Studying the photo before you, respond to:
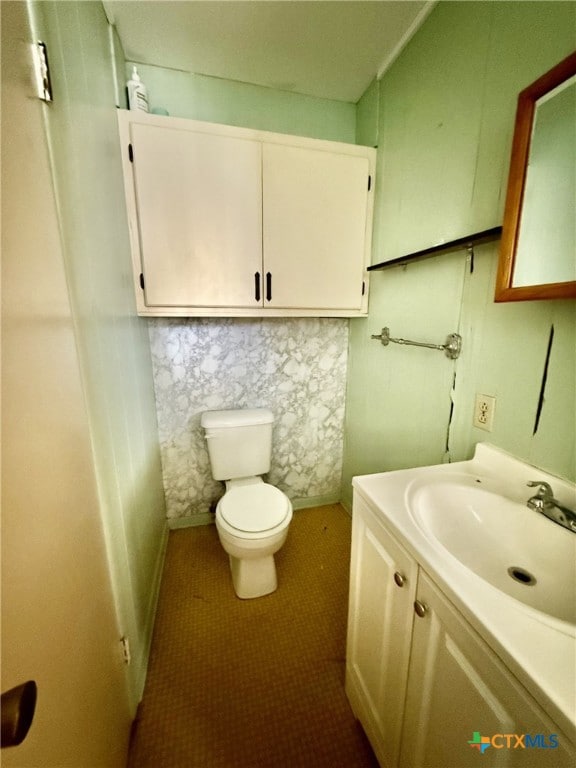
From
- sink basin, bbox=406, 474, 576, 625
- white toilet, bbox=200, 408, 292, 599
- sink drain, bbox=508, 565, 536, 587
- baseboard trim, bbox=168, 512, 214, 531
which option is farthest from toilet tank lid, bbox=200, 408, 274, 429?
sink drain, bbox=508, 565, 536, 587

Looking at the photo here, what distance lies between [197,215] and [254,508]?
143 centimetres

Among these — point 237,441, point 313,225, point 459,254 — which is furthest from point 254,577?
point 313,225

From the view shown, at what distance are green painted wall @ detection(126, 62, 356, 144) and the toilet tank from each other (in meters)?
1.57

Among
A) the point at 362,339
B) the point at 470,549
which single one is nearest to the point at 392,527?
the point at 470,549

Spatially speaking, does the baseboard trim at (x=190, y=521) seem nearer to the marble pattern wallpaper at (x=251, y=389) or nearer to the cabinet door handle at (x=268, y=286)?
the marble pattern wallpaper at (x=251, y=389)

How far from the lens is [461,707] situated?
57cm

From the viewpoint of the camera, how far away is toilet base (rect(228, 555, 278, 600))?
1472mm

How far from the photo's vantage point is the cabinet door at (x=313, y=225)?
1501 mm

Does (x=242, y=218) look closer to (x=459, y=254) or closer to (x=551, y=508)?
(x=459, y=254)

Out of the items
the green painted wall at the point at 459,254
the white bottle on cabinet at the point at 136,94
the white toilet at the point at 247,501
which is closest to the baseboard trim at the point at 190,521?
the white toilet at the point at 247,501

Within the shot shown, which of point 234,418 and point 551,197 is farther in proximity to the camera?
point 234,418

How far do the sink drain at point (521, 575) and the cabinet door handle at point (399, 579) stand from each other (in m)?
0.29

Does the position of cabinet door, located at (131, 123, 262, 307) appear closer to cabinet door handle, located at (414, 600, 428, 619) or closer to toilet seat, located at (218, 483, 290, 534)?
toilet seat, located at (218, 483, 290, 534)

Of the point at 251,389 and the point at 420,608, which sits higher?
the point at 251,389
